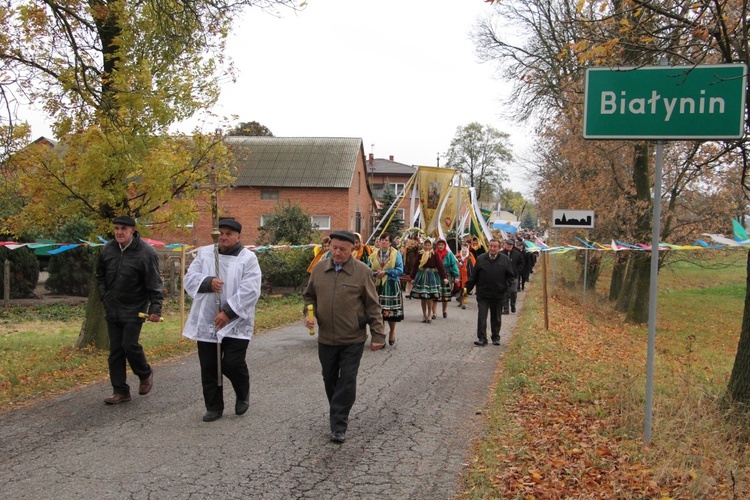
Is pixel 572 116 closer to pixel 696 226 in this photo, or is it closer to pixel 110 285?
pixel 696 226

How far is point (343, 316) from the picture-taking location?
594cm

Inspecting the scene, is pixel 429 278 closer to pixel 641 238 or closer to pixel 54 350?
pixel 54 350

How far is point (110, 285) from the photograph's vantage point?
696 cm

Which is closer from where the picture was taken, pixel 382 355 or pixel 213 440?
pixel 213 440

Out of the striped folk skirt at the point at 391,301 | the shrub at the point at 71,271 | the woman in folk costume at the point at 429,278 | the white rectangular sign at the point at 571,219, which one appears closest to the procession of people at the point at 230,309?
the striped folk skirt at the point at 391,301

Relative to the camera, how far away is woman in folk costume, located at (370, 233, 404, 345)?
35.9 feet

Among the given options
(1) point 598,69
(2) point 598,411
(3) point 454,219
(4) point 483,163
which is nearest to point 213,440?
(2) point 598,411

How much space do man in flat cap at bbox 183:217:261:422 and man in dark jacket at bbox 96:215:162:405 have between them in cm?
80

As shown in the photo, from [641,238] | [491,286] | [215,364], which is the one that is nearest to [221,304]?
[215,364]

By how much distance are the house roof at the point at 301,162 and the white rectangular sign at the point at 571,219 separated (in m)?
27.1

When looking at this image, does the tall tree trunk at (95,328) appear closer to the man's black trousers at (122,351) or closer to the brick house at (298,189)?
the man's black trousers at (122,351)

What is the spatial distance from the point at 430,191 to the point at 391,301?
13.9m

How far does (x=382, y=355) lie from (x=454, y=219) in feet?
49.4

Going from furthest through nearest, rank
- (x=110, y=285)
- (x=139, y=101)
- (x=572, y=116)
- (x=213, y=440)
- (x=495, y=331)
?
(x=572, y=116)
(x=495, y=331)
(x=139, y=101)
(x=110, y=285)
(x=213, y=440)
